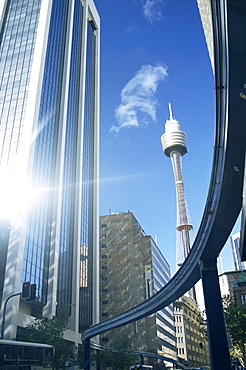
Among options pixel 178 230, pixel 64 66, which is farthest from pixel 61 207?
pixel 178 230

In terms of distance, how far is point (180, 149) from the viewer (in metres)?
176

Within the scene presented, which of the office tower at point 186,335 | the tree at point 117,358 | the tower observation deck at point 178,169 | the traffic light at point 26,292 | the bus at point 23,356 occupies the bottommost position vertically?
the bus at point 23,356

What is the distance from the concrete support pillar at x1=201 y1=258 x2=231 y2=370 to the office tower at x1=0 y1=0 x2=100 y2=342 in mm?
29280

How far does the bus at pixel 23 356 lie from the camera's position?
23359 mm

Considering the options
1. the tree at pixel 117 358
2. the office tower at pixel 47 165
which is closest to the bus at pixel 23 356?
the office tower at pixel 47 165

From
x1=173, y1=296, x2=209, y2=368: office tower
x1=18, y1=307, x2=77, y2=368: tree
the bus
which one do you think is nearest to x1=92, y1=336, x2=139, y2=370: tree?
x1=18, y1=307, x2=77, y2=368: tree

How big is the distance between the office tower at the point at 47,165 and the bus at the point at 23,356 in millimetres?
18716

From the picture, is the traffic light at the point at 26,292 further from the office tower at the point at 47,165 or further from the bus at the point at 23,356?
the office tower at the point at 47,165

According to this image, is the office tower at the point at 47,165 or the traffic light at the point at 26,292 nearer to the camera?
the traffic light at the point at 26,292

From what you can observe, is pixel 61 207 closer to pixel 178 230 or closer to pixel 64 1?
pixel 64 1

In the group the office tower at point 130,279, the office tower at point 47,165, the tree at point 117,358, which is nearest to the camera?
the office tower at point 47,165

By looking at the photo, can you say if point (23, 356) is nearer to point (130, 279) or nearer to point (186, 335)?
point (130, 279)

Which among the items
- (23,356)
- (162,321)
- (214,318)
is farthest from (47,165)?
(162,321)

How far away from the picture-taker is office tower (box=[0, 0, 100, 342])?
5502 centimetres
